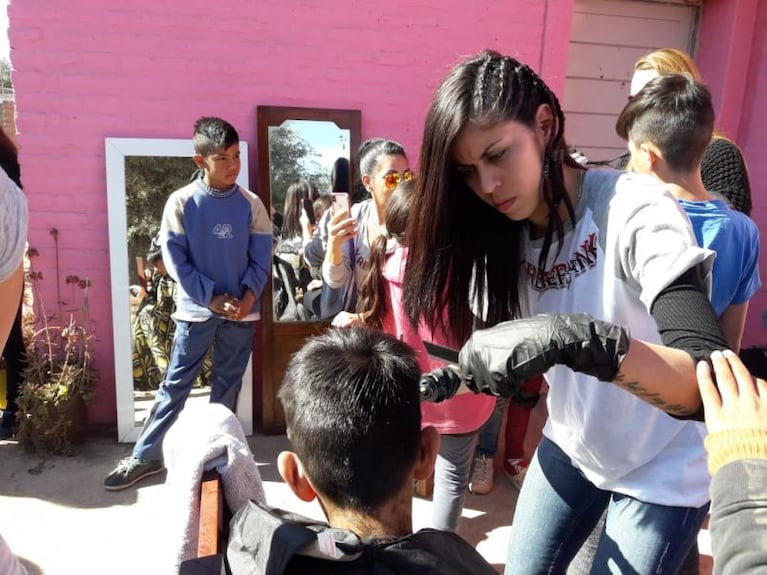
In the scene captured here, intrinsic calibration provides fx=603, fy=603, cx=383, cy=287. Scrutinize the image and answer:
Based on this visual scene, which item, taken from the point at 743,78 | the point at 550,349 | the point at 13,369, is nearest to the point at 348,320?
the point at 550,349

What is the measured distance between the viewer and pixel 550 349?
3.01 ft

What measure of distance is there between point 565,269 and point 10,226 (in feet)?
3.65

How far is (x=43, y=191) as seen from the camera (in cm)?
326

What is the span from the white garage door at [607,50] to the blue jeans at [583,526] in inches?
119

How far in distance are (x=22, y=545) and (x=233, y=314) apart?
4.39ft

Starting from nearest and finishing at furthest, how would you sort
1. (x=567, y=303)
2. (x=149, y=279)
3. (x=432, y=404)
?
(x=567, y=303), (x=432, y=404), (x=149, y=279)

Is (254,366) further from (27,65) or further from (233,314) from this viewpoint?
(27,65)

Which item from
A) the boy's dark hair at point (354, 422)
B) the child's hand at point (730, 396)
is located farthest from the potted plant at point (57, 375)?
the child's hand at point (730, 396)

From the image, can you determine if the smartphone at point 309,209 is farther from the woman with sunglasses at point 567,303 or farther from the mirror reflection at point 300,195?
the woman with sunglasses at point 567,303

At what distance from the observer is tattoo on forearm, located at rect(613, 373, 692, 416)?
950 millimetres

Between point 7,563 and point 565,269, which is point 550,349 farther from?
point 7,563

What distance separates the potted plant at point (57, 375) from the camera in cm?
320

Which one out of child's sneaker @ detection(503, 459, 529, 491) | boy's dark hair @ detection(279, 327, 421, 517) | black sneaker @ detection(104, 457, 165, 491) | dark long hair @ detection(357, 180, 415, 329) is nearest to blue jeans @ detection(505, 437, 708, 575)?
boy's dark hair @ detection(279, 327, 421, 517)

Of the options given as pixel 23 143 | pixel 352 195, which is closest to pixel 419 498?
pixel 352 195
